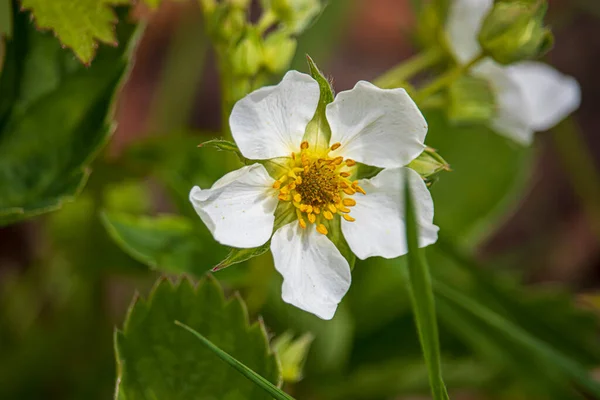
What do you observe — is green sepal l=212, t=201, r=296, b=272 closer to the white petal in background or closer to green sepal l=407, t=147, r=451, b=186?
green sepal l=407, t=147, r=451, b=186

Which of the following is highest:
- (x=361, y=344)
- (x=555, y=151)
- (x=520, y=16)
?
(x=520, y=16)

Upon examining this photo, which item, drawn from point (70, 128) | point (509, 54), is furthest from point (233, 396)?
point (509, 54)

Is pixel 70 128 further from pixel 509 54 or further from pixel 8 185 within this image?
pixel 509 54

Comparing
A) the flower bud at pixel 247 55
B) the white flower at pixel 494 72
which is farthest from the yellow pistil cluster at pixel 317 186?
the white flower at pixel 494 72

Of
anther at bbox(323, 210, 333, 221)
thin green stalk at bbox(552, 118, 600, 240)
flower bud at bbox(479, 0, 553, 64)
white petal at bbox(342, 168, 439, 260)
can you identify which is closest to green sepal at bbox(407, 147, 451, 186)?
white petal at bbox(342, 168, 439, 260)

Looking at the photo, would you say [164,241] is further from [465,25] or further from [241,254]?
[465,25]

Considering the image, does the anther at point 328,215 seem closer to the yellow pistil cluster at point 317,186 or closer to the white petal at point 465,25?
the yellow pistil cluster at point 317,186
